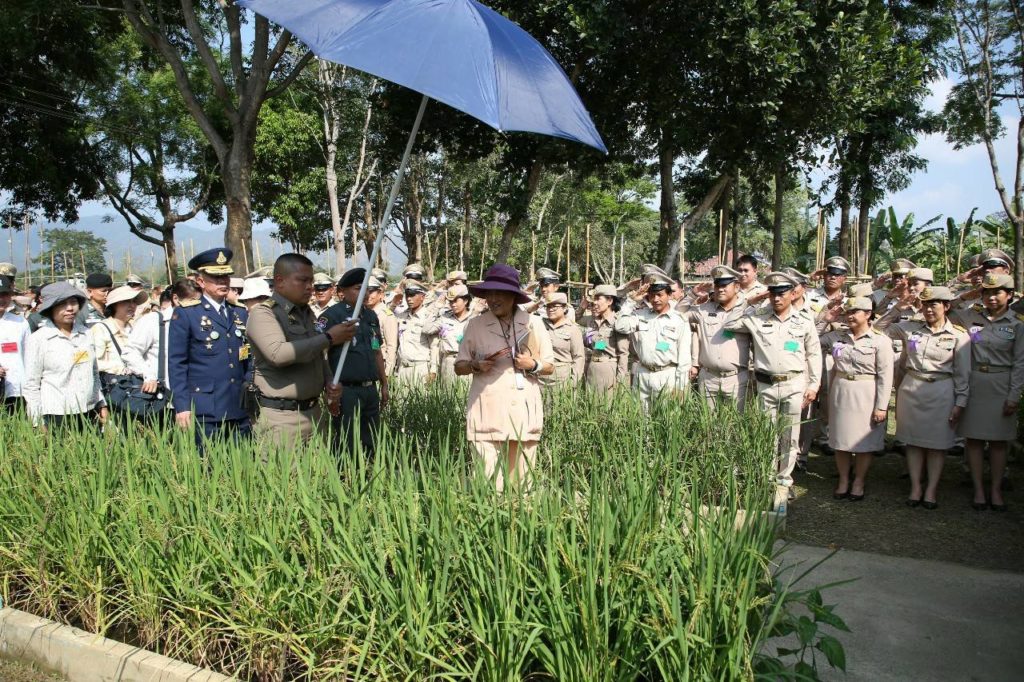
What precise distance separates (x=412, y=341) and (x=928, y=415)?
17.4 ft

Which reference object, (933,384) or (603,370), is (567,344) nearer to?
(603,370)

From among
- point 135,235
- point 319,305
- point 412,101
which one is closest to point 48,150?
point 135,235

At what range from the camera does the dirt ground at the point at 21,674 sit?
3.06 m

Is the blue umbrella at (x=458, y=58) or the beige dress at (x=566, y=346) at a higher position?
the blue umbrella at (x=458, y=58)

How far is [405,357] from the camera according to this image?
29.5 feet

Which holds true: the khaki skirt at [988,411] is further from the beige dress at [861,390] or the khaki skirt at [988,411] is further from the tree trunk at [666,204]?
the tree trunk at [666,204]

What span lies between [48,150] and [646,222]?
96.2ft

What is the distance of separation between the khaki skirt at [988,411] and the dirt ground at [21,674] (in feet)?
18.7

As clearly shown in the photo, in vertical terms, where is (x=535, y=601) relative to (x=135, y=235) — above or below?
below

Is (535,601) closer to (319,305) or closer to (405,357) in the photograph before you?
(319,305)

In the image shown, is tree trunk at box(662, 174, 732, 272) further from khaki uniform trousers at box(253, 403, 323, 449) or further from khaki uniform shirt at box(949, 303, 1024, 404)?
khaki uniform trousers at box(253, 403, 323, 449)

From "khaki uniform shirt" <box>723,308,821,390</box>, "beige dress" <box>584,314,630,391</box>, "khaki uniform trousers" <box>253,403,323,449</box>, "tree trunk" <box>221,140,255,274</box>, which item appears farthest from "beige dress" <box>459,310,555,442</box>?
"tree trunk" <box>221,140,255,274</box>

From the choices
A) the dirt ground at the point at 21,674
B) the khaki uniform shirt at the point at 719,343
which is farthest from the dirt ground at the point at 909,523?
the dirt ground at the point at 21,674

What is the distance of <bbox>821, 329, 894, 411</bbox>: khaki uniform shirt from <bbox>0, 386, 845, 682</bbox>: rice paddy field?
10.0 feet
